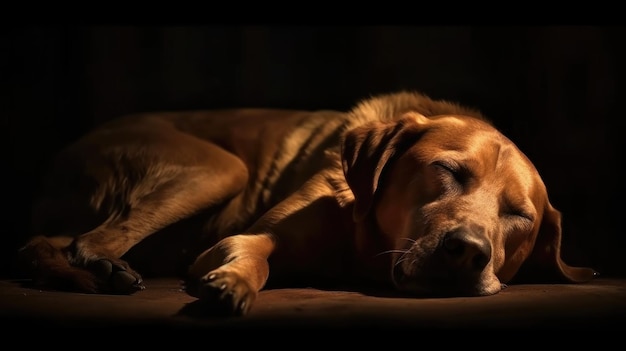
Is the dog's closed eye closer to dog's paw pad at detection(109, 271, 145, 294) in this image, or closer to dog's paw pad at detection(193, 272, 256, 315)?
dog's paw pad at detection(193, 272, 256, 315)

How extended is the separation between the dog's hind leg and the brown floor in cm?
27

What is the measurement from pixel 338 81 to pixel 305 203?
1672 millimetres

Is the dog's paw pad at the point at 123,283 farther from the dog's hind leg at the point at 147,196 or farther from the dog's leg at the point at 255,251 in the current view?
the dog's leg at the point at 255,251

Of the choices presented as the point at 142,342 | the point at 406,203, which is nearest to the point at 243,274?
the point at 142,342

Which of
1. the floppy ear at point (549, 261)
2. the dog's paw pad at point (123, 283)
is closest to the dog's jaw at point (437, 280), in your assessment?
the floppy ear at point (549, 261)

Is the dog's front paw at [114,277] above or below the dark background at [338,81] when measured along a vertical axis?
below

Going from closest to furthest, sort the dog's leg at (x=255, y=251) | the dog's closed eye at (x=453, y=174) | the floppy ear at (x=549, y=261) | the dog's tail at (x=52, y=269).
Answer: the dog's leg at (x=255, y=251) < the dog's closed eye at (x=453, y=174) < the dog's tail at (x=52, y=269) < the floppy ear at (x=549, y=261)

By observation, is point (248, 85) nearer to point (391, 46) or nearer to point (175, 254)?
point (391, 46)

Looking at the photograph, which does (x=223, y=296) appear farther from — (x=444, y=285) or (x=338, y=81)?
(x=338, y=81)

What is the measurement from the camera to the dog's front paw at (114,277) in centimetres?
356

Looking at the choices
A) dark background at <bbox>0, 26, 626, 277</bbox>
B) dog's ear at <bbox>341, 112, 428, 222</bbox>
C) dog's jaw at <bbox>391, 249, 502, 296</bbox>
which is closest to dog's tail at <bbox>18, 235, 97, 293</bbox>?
dark background at <bbox>0, 26, 626, 277</bbox>

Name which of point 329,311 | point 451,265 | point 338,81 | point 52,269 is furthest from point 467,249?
point 338,81

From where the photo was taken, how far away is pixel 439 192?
11.3 feet

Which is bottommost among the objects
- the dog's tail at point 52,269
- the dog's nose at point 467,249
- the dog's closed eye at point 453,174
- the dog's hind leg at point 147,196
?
the dog's tail at point 52,269
